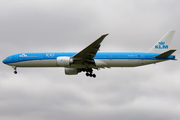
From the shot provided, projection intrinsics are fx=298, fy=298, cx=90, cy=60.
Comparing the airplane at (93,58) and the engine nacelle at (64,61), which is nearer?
the engine nacelle at (64,61)

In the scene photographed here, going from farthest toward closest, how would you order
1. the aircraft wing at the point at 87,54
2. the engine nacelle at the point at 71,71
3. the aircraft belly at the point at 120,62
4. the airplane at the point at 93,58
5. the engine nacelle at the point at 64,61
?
the engine nacelle at the point at 71,71 → the aircraft belly at the point at 120,62 → the airplane at the point at 93,58 → the engine nacelle at the point at 64,61 → the aircraft wing at the point at 87,54

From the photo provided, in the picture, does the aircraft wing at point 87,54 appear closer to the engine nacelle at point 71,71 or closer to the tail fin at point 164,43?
the engine nacelle at point 71,71

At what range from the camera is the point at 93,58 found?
148 ft

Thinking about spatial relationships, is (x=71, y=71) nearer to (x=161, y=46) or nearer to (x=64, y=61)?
(x=64, y=61)

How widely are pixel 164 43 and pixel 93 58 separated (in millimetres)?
11757

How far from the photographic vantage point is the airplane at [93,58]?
43.0 meters

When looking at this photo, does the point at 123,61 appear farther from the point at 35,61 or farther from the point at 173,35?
the point at 35,61

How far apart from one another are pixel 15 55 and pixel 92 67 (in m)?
12.6

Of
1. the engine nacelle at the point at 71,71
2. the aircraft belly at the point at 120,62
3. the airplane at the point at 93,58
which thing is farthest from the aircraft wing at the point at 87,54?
the engine nacelle at the point at 71,71

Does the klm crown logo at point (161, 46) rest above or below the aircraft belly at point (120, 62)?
above

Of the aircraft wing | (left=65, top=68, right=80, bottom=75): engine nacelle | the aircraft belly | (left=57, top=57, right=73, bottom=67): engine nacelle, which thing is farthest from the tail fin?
(left=57, top=57, right=73, bottom=67): engine nacelle

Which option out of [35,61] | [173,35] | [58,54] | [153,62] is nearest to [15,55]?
[35,61]

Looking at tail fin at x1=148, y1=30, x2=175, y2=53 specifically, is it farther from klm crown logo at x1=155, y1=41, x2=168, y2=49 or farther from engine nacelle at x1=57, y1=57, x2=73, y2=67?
engine nacelle at x1=57, y1=57, x2=73, y2=67

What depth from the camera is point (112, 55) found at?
4469 cm
